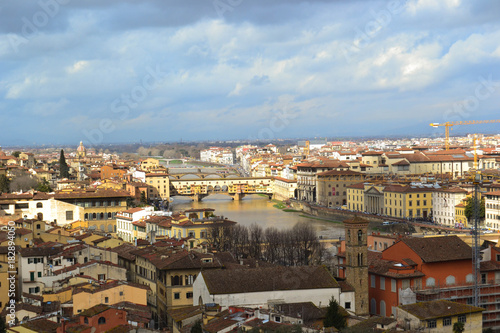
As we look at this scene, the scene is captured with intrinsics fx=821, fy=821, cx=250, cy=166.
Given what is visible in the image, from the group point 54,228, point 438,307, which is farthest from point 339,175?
point 438,307

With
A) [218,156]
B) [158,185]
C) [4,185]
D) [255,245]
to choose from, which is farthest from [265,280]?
[218,156]

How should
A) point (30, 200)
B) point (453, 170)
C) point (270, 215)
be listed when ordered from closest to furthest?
point (30, 200) → point (270, 215) → point (453, 170)

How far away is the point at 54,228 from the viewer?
15812 millimetres

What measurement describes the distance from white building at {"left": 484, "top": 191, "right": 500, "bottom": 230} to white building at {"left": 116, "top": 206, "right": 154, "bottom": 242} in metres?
10.3

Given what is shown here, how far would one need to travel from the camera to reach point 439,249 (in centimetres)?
1223

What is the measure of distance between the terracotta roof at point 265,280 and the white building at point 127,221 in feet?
27.7

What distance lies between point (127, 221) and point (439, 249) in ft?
29.4

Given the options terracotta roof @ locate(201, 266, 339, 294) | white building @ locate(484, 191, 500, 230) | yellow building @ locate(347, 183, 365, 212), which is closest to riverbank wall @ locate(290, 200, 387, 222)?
yellow building @ locate(347, 183, 365, 212)

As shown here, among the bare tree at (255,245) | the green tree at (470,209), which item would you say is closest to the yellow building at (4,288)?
the bare tree at (255,245)

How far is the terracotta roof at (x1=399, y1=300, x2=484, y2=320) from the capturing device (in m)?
9.20

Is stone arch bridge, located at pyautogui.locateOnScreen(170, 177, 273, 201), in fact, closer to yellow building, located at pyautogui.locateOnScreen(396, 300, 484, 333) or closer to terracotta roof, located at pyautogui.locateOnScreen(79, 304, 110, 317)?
yellow building, located at pyautogui.locateOnScreen(396, 300, 484, 333)

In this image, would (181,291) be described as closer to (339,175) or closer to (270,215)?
(270,215)

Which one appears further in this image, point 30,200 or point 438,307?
point 30,200

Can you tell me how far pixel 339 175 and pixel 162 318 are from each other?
89.2 ft
